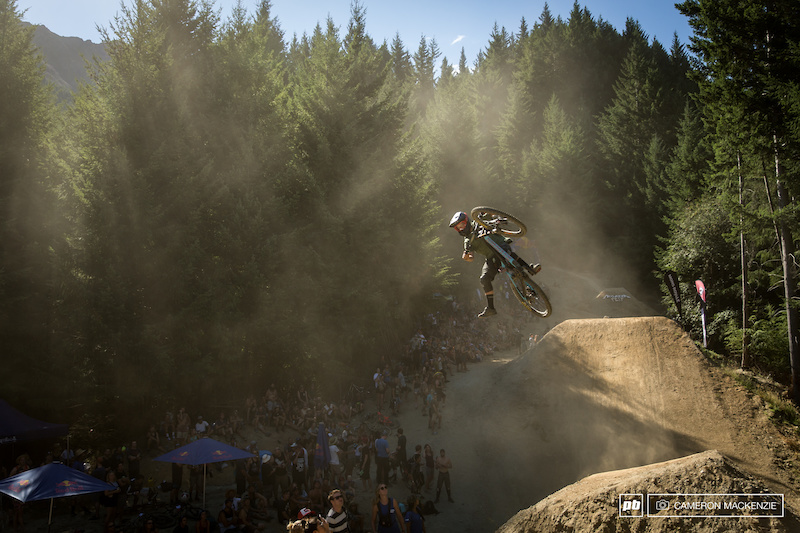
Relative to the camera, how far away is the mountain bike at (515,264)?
32.7 ft

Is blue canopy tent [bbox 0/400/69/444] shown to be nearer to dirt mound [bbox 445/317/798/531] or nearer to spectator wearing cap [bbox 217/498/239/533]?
spectator wearing cap [bbox 217/498/239/533]

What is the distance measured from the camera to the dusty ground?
15.2 m

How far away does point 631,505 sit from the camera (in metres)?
9.58

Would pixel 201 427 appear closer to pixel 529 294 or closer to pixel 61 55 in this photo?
pixel 529 294

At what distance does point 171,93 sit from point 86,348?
397 inches

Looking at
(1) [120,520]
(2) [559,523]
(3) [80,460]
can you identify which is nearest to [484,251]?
(2) [559,523]

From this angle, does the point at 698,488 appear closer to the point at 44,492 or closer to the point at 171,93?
the point at 44,492

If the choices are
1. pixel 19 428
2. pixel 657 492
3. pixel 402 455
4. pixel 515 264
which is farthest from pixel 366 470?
pixel 19 428

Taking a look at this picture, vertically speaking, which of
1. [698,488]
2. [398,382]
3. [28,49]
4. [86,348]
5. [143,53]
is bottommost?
[698,488]

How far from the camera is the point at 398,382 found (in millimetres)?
22594

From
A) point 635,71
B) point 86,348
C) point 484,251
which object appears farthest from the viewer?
point 635,71

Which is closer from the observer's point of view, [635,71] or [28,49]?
[28,49]
